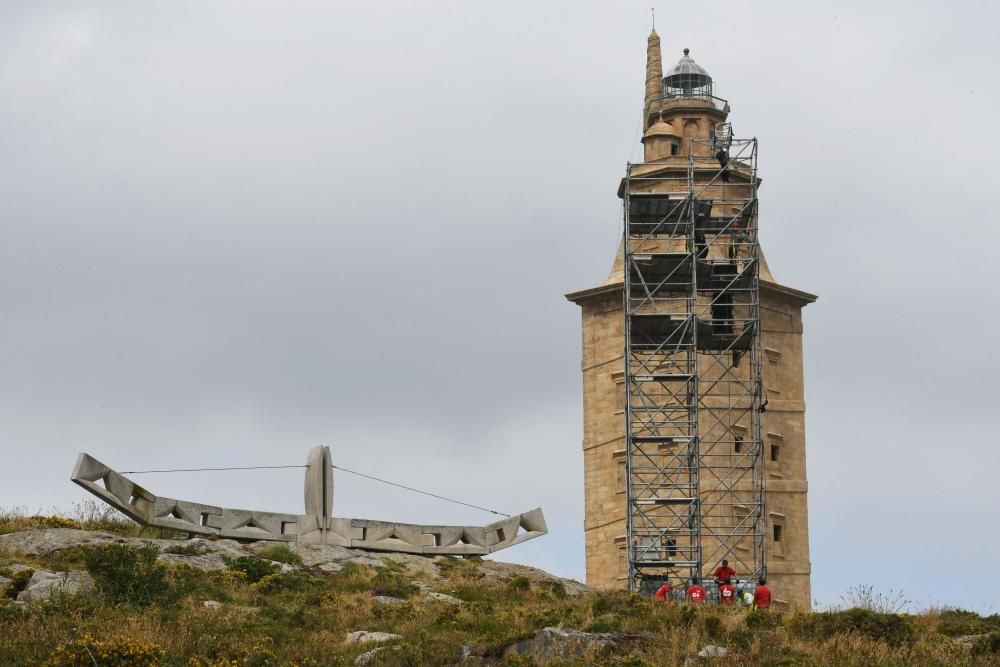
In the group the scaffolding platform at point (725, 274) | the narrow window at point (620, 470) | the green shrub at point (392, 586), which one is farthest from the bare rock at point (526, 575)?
the narrow window at point (620, 470)

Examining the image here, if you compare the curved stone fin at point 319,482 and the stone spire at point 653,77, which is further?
the stone spire at point 653,77

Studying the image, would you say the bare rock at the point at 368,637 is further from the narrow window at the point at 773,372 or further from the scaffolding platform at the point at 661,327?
the narrow window at the point at 773,372

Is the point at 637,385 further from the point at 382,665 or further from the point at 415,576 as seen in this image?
the point at 382,665

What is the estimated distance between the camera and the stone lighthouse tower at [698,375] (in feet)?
200

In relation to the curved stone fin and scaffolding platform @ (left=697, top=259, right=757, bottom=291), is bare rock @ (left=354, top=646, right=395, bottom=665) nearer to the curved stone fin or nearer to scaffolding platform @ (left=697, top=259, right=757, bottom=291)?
the curved stone fin

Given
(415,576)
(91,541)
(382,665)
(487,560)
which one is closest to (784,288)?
(487,560)

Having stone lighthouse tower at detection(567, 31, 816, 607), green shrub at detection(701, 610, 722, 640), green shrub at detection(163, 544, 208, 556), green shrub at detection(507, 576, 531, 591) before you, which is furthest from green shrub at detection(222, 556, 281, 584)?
stone lighthouse tower at detection(567, 31, 816, 607)

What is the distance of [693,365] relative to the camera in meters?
59.1

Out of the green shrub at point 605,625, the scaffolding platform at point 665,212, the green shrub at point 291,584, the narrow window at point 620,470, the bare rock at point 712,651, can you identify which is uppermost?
the scaffolding platform at point 665,212

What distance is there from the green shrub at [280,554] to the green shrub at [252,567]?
143 centimetres

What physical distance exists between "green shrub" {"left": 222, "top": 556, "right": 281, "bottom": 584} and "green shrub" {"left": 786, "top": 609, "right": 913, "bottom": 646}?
13.1m

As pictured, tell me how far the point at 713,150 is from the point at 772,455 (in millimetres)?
12687

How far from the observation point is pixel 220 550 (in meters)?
44.8

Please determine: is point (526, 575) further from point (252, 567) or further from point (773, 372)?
point (773, 372)
